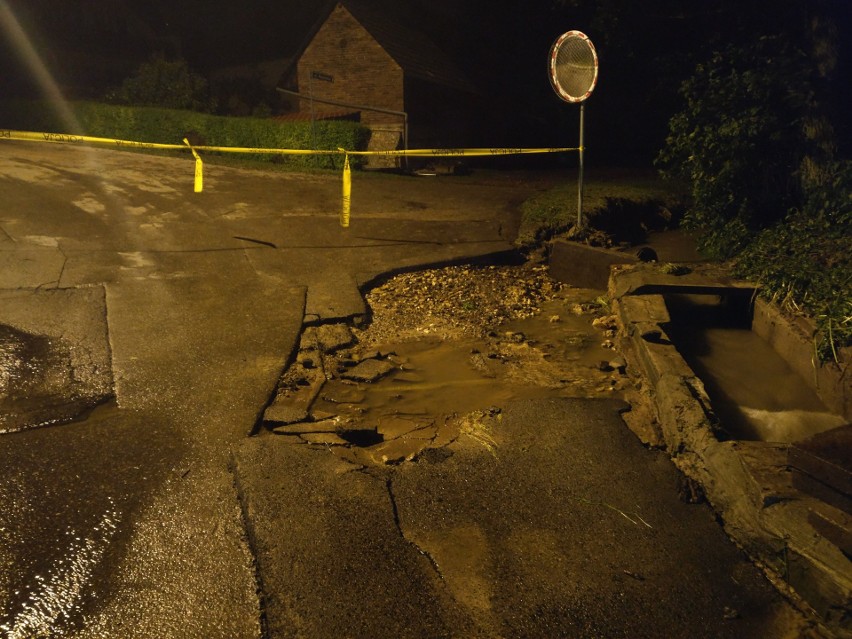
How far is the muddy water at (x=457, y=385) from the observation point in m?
4.56

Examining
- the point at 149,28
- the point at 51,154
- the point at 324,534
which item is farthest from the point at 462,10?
the point at 324,534

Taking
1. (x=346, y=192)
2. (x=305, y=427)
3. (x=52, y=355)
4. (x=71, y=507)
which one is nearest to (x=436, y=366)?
(x=305, y=427)

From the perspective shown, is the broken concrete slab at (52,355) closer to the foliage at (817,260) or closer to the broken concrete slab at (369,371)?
the broken concrete slab at (369,371)

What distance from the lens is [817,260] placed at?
6352 millimetres

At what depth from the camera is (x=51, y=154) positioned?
47.1 feet

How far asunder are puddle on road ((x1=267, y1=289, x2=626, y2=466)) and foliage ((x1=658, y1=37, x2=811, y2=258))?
2.97 metres

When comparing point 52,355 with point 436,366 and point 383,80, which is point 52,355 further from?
point 383,80

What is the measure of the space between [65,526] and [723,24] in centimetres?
1535

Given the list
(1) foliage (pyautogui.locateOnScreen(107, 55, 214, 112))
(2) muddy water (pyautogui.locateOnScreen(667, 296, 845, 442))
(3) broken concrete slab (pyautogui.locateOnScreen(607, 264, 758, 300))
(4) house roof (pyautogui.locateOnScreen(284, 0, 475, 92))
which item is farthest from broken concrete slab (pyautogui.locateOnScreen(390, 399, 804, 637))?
(1) foliage (pyautogui.locateOnScreen(107, 55, 214, 112))

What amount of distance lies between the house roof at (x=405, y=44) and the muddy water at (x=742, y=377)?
2074cm

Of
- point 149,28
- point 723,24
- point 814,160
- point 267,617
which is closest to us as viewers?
point 267,617

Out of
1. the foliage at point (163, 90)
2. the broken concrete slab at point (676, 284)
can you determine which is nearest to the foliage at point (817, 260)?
the broken concrete slab at point (676, 284)

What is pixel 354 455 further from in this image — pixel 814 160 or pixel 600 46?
pixel 600 46

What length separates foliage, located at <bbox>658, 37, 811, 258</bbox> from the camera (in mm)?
8203
